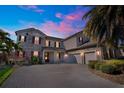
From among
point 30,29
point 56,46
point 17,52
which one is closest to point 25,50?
point 17,52

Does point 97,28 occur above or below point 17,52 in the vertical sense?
above

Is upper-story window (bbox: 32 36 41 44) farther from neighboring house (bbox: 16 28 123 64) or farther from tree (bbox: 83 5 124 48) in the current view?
tree (bbox: 83 5 124 48)

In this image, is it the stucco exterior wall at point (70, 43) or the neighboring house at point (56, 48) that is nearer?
the neighboring house at point (56, 48)

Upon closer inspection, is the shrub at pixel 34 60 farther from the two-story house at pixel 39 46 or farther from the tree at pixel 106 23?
the tree at pixel 106 23

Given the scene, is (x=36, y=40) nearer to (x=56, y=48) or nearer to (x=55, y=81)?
(x=56, y=48)

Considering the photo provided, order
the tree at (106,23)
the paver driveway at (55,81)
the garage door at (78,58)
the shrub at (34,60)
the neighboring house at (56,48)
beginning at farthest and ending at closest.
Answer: the garage door at (78,58), the shrub at (34,60), the neighboring house at (56,48), the tree at (106,23), the paver driveway at (55,81)

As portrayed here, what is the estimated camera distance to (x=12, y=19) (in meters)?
16.1

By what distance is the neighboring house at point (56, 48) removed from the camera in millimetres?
21659

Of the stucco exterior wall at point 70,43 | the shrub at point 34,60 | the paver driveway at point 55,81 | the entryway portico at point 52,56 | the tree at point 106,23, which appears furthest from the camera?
the stucco exterior wall at point 70,43

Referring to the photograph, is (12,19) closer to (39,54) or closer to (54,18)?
(54,18)

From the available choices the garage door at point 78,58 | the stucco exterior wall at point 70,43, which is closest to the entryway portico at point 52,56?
the stucco exterior wall at point 70,43

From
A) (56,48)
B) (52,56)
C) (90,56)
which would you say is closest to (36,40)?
(56,48)

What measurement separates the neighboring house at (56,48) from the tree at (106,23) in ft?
18.2
